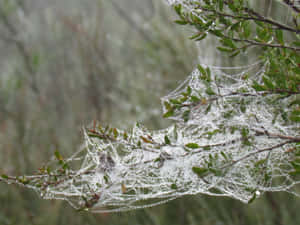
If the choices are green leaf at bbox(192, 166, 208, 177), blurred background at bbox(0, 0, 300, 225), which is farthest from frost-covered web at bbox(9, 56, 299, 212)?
blurred background at bbox(0, 0, 300, 225)

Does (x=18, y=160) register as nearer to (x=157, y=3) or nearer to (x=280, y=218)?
(x=157, y=3)

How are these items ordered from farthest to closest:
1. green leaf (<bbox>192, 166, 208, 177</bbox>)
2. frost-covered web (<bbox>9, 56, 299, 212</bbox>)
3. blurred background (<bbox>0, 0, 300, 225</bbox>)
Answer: blurred background (<bbox>0, 0, 300, 225</bbox>), frost-covered web (<bbox>9, 56, 299, 212</bbox>), green leaf (<bbox>192, 166, 208, 177</bbox>)

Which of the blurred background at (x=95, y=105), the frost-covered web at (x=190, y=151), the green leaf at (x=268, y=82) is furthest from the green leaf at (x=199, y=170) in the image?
the blurred background at (x=95, y=105)

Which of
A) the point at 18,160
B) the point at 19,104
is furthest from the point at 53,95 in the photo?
the point at 18,160

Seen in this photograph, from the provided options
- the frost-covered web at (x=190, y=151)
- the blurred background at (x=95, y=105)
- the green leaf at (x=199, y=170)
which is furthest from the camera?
the blurred background at (x=95, y=105)

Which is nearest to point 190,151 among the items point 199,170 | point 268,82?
point 199,170

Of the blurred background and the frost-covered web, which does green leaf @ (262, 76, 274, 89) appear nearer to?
the frost-covered web

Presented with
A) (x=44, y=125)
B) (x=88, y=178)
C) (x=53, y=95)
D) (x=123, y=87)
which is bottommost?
(x=88, y=178)

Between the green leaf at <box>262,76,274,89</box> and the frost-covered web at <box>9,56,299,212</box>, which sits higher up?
the green leaf at <box>262,76,274,89</box>

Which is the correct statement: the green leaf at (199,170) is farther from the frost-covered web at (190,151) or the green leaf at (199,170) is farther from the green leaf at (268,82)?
the green leaf at (268,82)

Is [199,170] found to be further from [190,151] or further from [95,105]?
[95,105]

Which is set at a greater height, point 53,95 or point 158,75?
point 53,95
